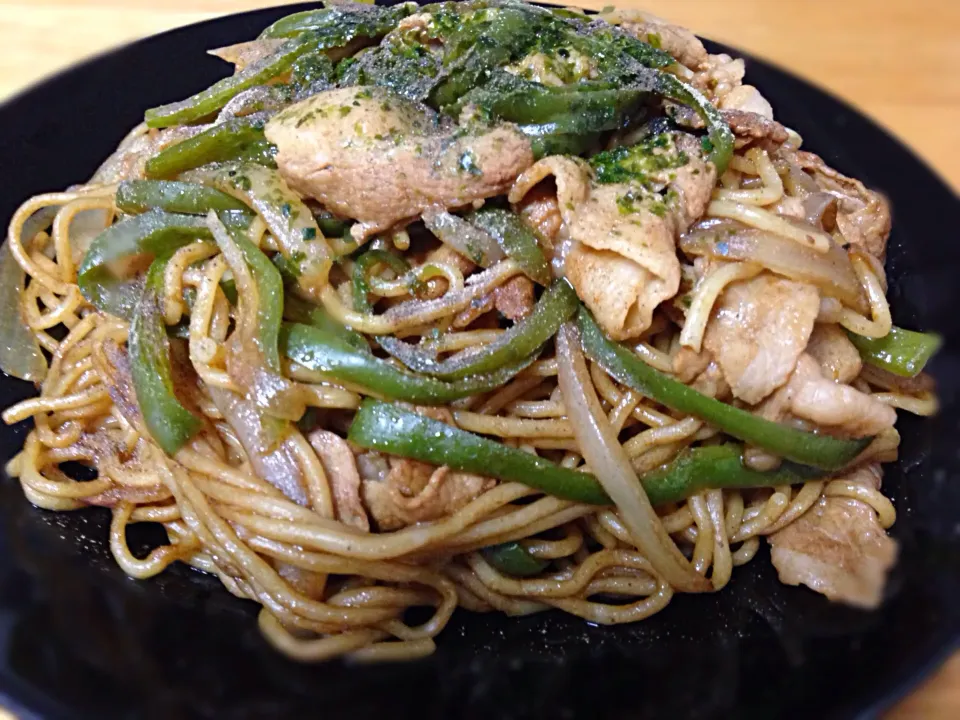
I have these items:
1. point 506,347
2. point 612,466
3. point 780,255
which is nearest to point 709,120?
point 780,255

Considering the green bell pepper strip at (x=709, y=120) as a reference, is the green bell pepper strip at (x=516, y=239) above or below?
below

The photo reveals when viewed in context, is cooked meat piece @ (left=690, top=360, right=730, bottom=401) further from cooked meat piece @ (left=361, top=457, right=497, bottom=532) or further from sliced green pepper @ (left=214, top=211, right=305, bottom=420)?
sliced green pepper @ (left=214, top=211, right=305, bottom=420)

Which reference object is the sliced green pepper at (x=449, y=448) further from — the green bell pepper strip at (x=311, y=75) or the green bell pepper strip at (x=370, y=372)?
the green bell pepper strip at (x=311, y=75)

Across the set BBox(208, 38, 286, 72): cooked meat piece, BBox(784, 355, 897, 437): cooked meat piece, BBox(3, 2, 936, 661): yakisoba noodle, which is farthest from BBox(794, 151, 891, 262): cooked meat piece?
BBox(208, 38, 286, 72): cooked meat piece

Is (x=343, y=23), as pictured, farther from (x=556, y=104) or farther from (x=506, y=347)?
(x=506, y=347)

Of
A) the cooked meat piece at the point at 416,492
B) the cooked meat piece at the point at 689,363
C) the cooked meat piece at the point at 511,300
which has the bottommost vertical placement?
the cooked meat piece at the point at 416,492

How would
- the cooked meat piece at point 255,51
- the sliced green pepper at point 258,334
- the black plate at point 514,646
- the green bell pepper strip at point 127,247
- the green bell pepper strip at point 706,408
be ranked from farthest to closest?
the cooked meat piece at point 255,51 < the green bell pepper strip at point 127,247 < the green bell pepper strip at point 706,408 < the sliced green pepper at point 258,334 < the black plate at point 514,646

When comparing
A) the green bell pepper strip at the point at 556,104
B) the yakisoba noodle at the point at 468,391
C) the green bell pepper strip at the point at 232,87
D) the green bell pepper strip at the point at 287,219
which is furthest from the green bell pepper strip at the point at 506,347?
the green bell pepper strip at the point at 232,87

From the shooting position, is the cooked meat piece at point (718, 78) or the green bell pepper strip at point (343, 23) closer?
the green bell pepper strip at point (343, 23)

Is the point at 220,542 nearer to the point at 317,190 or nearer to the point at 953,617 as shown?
the point at 317,190
